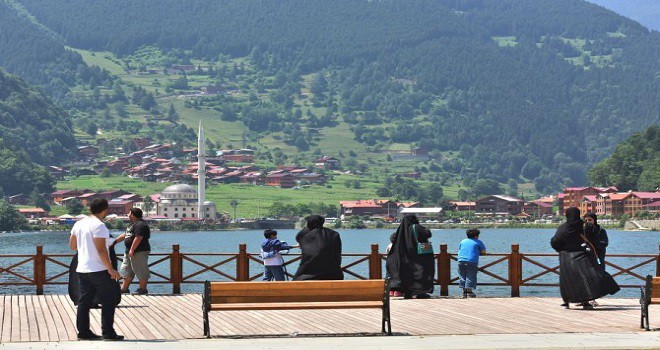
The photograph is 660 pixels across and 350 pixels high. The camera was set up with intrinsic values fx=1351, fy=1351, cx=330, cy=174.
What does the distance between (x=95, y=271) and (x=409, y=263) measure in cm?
849

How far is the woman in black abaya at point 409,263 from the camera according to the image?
2517 cm

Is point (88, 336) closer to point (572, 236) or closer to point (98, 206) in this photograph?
point (98, 206)

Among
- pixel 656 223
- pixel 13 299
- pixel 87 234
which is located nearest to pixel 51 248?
pixel 656 223

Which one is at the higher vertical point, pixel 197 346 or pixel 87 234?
pixel 87 234

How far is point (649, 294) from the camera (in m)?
19.5

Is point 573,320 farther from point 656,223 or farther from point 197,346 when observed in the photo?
point 656,223

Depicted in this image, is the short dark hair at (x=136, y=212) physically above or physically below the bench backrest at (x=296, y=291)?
above

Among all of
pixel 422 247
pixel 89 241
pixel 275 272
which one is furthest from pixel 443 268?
pixel 89 241

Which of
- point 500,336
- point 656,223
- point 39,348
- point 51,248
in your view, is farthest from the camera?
point 656,223

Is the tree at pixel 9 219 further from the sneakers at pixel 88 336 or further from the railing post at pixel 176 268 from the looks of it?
the sneakers at pixel 88 336

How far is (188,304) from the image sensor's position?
82.4ft

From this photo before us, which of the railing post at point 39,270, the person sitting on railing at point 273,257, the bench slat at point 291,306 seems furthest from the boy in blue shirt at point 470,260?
the railing post at point 39,270

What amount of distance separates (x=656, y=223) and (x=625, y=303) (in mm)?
161050

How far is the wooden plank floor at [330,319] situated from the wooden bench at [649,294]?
0.37m
